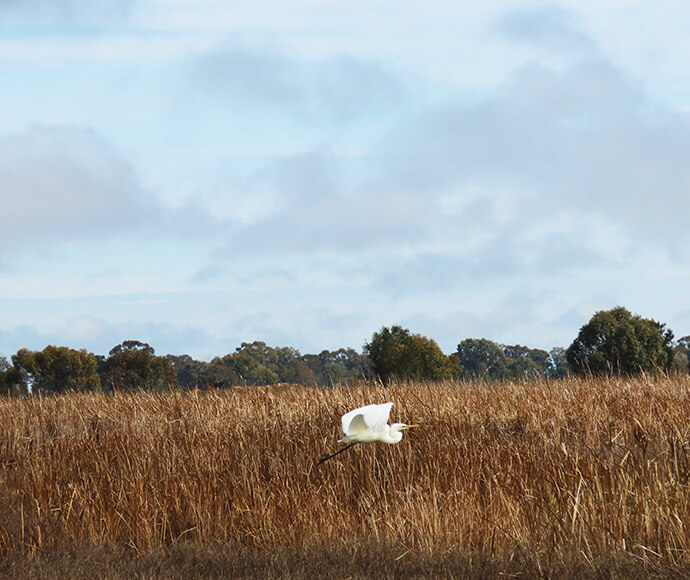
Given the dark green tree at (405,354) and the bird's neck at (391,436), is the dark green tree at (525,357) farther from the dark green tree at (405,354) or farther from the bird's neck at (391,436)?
the bird's neck at (391,436)

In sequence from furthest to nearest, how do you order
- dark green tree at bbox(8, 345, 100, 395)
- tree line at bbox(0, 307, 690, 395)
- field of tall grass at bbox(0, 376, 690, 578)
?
dark green tree at bbox(8, 345, 100, 395) → tree line at bbox(0, 307, 690, 395) → field of tall grass at bbox(0, 376, 690, 578)

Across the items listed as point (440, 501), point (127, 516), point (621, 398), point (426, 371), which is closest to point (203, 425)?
point (127, 516)

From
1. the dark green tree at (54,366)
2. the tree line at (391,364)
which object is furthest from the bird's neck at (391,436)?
the dark green tree at (54,366)

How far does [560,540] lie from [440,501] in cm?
142

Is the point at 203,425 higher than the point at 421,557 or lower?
higher

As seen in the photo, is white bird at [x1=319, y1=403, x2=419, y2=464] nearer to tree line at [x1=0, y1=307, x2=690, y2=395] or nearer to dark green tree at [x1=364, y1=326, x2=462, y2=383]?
tree line at [x1=0, y1=307, x2=690, y2=395]

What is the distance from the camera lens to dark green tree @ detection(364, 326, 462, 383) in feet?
97.8

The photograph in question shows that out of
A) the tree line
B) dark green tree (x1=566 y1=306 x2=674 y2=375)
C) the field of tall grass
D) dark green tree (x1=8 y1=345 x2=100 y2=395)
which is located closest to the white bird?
the field of tall grass

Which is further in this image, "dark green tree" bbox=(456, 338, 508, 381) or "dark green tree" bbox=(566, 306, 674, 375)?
"dark green tree" bbox=(456, 338, 508, 381)

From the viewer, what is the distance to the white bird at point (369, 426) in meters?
3.04

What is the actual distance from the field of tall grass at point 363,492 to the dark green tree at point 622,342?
17.0 metres

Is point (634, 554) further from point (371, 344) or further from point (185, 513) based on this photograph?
point (371, 344)

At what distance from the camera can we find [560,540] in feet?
15.2

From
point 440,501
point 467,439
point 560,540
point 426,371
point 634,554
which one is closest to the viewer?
point 634,554
